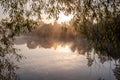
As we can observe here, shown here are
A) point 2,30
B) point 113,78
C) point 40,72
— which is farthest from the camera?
point 40,72

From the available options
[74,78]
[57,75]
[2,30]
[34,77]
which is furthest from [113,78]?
[2,30]

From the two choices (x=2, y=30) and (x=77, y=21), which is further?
(x=2, y=30)

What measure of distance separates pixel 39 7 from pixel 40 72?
16469 millimetres

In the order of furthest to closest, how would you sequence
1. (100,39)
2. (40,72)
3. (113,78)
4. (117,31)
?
(40,72), (113,78), (100,39), (117,31)

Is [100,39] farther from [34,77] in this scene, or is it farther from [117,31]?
[34,77]

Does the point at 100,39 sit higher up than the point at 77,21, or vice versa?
the point at 77,21

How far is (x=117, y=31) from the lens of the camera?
3656 mm

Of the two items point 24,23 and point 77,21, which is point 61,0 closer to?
point 77,21

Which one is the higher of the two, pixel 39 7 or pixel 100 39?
pixel 39 7

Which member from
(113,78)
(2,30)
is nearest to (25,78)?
(113,78)

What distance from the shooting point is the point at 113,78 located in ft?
56.2

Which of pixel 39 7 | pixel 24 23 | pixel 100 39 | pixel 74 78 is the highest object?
pixel 39 7

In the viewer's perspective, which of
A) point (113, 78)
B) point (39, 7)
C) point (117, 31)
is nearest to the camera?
point (117, 31)

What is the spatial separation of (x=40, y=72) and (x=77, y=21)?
54.4 ft
